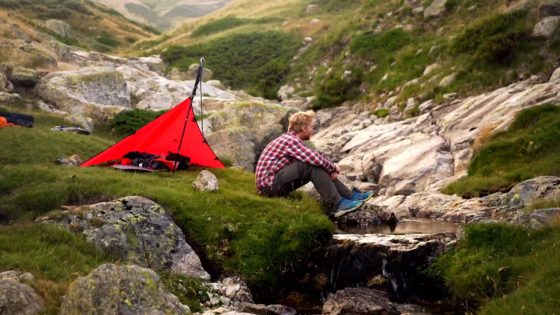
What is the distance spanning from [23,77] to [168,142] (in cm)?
1368

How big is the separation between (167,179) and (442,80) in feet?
68.1

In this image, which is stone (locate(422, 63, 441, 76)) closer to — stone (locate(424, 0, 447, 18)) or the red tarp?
stone (locate(424, 0, 447, 18))

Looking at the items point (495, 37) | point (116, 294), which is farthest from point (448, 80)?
point (116, 294)

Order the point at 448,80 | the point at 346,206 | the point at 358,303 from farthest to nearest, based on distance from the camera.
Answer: the point at 448,80 < the point at 346,206 < the point at 358,303

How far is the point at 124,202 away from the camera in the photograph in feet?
40.9

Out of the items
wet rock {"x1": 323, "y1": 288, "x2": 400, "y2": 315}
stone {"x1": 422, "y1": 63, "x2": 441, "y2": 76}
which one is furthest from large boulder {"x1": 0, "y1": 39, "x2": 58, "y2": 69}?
wet rock {"x1": 323, "y1": 288, "x2": 400, "y2": 315}

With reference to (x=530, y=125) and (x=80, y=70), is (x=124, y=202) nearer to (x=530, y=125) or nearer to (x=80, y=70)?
(x=530, y=125)

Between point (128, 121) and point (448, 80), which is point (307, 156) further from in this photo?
point (448, 80)

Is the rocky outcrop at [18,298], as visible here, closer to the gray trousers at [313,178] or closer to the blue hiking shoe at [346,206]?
the gray trousers at [313,178]

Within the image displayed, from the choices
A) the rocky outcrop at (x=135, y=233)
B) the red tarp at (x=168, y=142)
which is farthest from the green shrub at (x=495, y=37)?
the rocky outcrop at (x=135, y=233)

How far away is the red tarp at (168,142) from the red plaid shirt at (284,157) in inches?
177

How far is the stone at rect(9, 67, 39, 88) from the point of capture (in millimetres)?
28406

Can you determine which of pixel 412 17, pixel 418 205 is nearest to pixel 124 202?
pixel 418 205

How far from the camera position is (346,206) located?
579 inches
